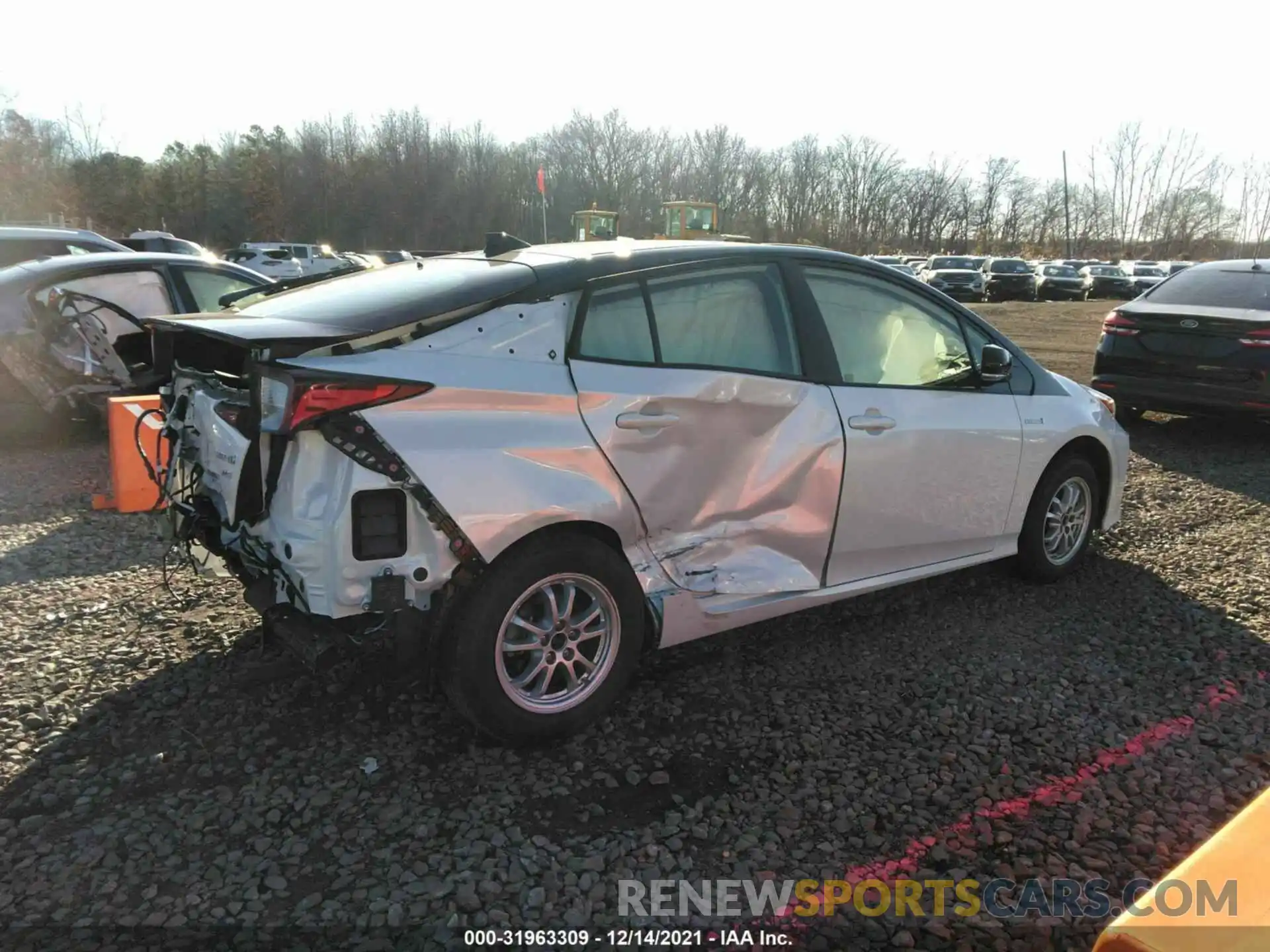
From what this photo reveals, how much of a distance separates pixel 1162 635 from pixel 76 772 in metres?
4.49

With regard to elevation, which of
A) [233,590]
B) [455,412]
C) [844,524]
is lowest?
[233,590]

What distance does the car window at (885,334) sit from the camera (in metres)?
3.83

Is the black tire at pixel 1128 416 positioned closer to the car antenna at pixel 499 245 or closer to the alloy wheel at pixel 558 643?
the car antenna at pixel 499 245

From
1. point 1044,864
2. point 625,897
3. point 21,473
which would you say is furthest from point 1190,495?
point 21,473

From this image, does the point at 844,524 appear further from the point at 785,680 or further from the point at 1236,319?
the point at 1236,319

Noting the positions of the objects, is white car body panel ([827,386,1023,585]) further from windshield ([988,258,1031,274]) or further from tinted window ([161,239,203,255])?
windshield ([988,258,1031,274])

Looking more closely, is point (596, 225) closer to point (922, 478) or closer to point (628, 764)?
point (922, 478)

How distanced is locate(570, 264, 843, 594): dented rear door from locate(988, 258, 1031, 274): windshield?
35.6m

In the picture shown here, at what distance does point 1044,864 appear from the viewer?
8.65ft

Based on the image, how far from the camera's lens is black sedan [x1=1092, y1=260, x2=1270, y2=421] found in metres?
7.52

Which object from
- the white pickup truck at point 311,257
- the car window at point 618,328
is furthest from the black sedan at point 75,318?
the white pickup truck at point 311,257

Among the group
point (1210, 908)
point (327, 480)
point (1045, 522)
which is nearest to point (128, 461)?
point (327, 480)

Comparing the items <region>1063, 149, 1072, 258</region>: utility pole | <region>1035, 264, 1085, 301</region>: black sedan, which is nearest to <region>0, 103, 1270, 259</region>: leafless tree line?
<region>1063, 149, 1072, 258</region>: utility pole

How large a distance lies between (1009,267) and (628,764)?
37.5 m
